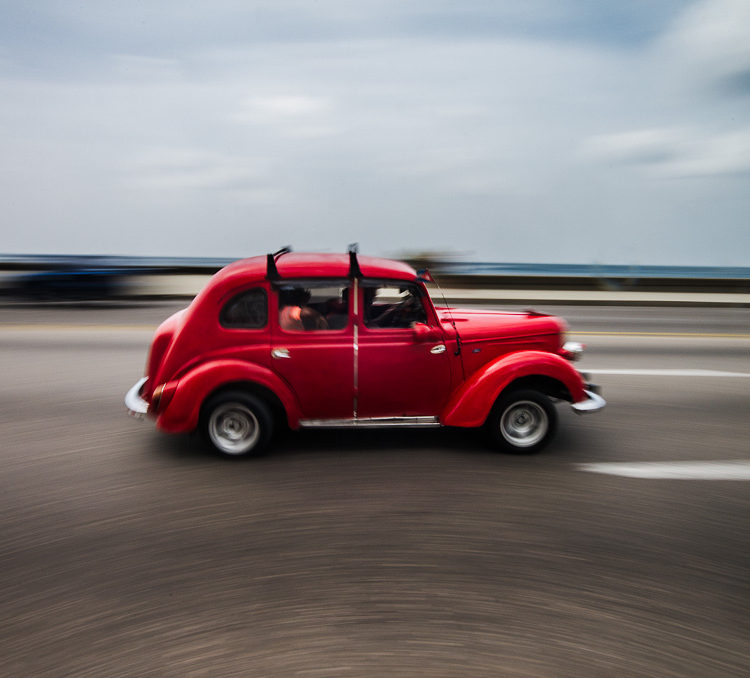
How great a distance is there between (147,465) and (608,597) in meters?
3.49

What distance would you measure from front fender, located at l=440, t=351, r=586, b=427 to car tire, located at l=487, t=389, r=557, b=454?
0.39 ft

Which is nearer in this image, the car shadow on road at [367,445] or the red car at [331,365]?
the red car at [331,365]

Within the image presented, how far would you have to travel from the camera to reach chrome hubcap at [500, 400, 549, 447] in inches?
212

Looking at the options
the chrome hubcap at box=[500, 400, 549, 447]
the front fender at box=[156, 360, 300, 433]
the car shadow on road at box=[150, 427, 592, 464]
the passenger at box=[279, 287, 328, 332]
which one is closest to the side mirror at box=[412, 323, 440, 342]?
the passenger at box=[279, 287, 328, 332]

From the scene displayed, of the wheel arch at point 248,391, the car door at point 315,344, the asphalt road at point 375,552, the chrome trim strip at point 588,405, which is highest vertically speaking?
the car door at point 315,344

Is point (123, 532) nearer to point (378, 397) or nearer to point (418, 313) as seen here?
point (378, 397)

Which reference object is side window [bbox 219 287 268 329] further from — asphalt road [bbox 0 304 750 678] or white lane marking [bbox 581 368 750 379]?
white lane marking [bbox 581 368 750 379]

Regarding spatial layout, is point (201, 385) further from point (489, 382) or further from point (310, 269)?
point (489, 382)

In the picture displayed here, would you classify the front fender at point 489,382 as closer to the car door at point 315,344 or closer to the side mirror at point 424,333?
the side mirror at point 424,333

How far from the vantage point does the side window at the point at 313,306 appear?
5.26m

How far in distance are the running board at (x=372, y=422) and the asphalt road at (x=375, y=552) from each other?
0.91 ft

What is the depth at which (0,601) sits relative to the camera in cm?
328

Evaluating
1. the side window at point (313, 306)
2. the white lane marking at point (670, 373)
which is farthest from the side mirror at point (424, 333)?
the white lane marking at point (670, 373)

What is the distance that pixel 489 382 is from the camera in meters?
5.24
